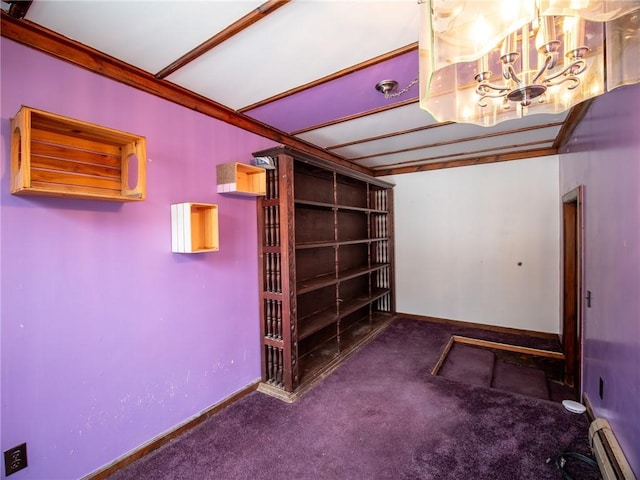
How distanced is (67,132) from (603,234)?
3.37 meters

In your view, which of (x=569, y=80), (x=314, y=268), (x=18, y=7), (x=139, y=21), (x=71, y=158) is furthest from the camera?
(x=314, y=268)

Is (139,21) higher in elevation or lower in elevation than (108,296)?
higher

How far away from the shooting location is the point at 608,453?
1.83 m

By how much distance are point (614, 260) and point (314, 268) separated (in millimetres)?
2633

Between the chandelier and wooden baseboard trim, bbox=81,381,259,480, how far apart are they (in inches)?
104

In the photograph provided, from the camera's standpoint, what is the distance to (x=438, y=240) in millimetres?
4922

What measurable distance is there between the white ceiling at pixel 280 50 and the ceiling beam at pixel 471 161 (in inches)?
42.5

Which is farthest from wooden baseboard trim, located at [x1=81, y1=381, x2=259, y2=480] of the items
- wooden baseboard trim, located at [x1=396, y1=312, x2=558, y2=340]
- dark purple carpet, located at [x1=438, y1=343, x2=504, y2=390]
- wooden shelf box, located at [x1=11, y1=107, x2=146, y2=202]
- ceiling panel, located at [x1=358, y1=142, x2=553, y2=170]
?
ceiling panel, located at [x1=358, y1=142, x2=553, y2=170]

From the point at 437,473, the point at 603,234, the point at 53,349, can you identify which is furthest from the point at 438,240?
the point at 53,349

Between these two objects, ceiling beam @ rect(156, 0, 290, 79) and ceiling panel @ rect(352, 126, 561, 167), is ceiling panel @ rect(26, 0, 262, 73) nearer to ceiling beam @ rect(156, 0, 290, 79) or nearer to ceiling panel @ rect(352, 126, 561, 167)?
ceiling beam @ rect(156, 0, 290, 79)

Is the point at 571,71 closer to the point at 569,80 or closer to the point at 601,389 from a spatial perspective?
the point at 569,80

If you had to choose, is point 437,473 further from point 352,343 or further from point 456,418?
point 352,343

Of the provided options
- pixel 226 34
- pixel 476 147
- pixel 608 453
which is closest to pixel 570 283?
pixel 476 147

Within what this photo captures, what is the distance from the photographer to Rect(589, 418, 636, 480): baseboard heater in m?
1.66
